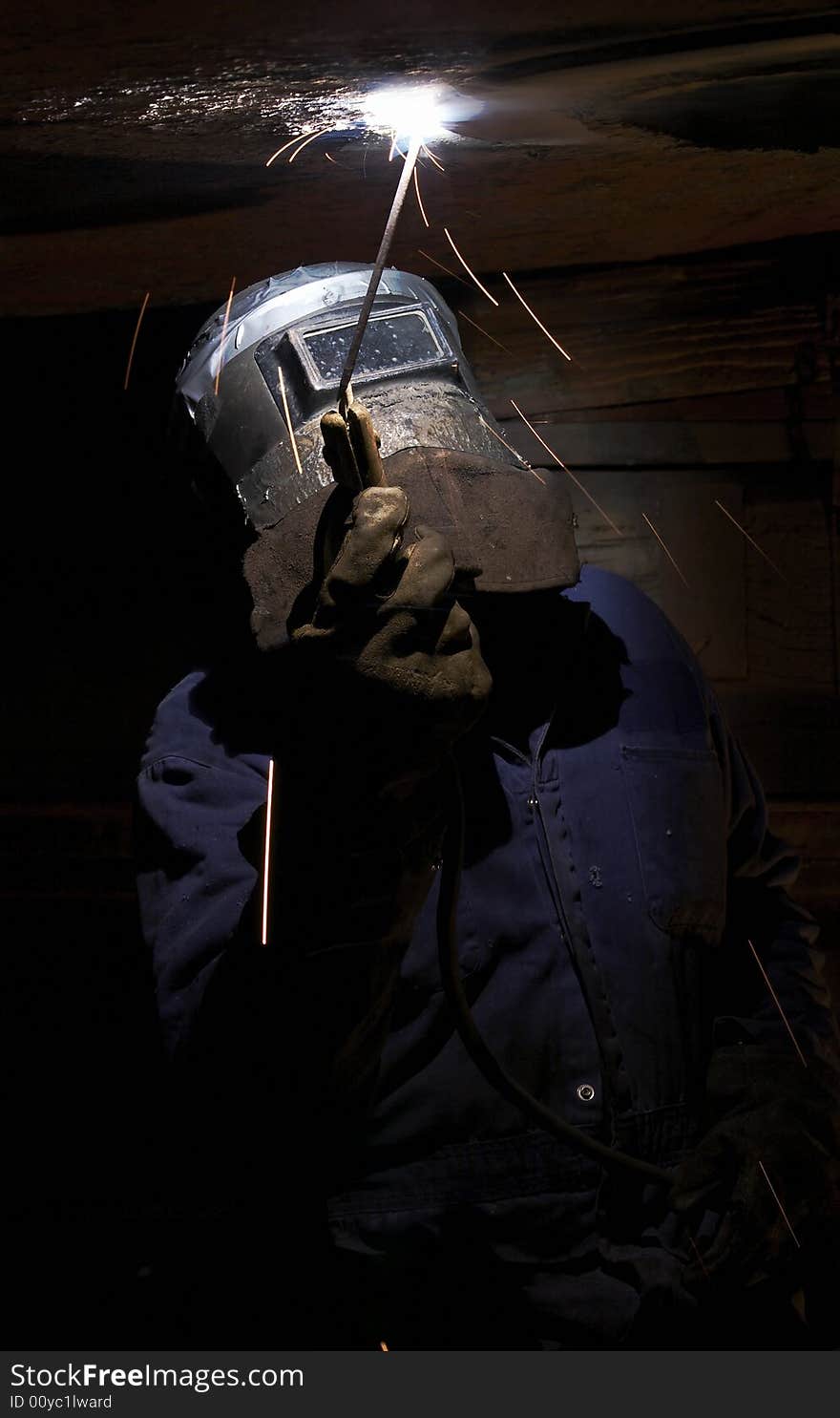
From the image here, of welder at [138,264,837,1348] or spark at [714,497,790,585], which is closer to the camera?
welder at [138,264,837,1348]

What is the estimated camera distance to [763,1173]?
5.77ft

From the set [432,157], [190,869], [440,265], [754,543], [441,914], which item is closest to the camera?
[441,914]

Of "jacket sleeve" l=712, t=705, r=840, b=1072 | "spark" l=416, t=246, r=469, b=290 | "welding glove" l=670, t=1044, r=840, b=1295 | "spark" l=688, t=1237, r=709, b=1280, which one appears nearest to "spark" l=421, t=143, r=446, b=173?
"spark" l=416, t=246, r=469, b=290

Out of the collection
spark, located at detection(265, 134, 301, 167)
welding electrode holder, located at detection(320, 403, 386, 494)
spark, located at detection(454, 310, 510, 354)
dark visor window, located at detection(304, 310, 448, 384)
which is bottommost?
spark, located at detection(454, 310, 510, 354)

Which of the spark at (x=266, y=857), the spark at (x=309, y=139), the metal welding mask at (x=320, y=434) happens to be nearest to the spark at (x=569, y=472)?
the metal welding mask at (x=320, y=434)

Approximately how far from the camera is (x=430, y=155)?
187 centimetres

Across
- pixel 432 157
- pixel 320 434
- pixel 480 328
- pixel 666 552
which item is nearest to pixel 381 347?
pixel 320 434

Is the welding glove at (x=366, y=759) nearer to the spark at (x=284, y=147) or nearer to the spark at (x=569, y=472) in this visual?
the spark at (x=284, y=147)

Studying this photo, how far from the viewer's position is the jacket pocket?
1844 mm

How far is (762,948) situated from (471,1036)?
76 cm

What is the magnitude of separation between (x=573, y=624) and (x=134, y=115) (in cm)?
110

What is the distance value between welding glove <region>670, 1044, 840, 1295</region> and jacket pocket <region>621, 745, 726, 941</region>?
262 mm

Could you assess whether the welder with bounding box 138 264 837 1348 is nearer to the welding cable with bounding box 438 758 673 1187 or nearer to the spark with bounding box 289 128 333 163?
the welding cable with bounding box 438 758 673 1187

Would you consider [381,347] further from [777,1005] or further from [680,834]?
[777,1005]
